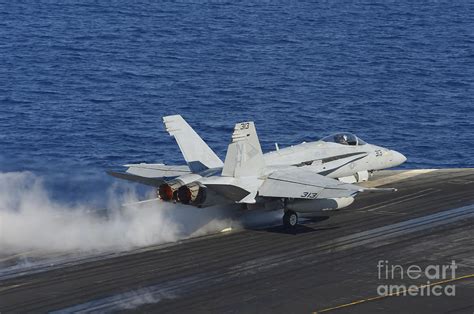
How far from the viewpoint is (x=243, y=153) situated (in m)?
39.2

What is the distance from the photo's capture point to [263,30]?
11281 cm

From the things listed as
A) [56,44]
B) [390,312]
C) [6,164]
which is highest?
[56,44]

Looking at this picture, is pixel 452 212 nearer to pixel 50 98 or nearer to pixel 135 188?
pixel 135 188

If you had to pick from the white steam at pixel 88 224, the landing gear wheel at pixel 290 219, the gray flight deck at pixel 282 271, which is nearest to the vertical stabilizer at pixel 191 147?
the white steam at pixel 88 224

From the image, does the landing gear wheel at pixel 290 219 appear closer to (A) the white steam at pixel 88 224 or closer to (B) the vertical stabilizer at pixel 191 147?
(A) the white steam at pixel 88 224

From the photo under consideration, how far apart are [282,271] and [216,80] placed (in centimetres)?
5670

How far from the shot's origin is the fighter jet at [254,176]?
3853 cm

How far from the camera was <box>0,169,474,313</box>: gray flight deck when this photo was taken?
3058cm

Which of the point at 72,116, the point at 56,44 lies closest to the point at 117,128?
the point at 72,116

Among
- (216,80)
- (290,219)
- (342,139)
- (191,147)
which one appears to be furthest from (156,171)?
(216,80)

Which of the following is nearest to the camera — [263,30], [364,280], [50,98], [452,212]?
[364,280]

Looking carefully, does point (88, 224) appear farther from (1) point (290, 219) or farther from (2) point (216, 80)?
(2) point (216, 80)

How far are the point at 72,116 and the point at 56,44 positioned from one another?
2748 centimetres

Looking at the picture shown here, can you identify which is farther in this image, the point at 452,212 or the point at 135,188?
the point at 135,188
